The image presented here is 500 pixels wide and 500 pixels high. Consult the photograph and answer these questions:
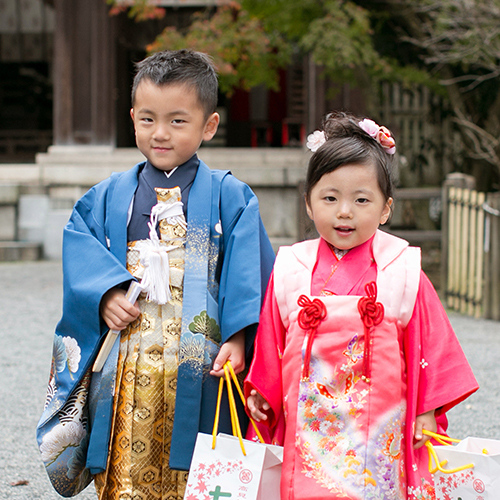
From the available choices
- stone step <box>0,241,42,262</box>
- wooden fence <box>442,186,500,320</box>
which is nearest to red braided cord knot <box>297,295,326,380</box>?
wooden fence <box>442,186,500,320</box>

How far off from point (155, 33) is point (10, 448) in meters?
9.81

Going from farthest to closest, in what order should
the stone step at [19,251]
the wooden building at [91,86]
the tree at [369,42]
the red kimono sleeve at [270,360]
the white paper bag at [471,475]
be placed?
the wooden building at [91,86], the stone step at [19,251], the tree at [369,42], the red kimono sleeve at [270,360], the white paper bag at [471,475]

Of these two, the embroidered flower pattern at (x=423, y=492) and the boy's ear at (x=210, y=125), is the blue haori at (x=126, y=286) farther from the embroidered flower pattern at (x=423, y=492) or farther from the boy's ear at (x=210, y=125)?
the embroidered flower pattern at (x=423, y=492)

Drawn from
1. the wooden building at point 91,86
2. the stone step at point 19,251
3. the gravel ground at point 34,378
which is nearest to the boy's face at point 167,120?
the gravel ground at point 34,378

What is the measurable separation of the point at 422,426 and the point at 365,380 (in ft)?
0.71

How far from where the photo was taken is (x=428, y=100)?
11.0 meters

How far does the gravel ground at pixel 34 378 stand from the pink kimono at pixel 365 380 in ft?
4.10

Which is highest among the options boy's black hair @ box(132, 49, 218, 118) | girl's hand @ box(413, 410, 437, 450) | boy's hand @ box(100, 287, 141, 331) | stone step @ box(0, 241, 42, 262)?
boy's black hair @ box(132, 49, 218, 118)

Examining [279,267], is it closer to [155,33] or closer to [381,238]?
[381,238]

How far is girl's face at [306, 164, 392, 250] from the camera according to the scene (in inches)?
73.6

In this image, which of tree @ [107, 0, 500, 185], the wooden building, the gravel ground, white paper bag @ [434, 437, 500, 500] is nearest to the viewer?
white paper bag @ [434, 437, 500, 500]

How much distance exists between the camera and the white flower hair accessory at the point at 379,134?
1.94 m

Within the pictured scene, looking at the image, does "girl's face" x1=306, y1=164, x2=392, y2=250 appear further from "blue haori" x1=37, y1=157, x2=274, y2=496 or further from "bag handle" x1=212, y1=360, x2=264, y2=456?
"bag handle" x1=212, y1=360, x2=264, y2=456

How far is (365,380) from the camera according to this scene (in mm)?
1814
